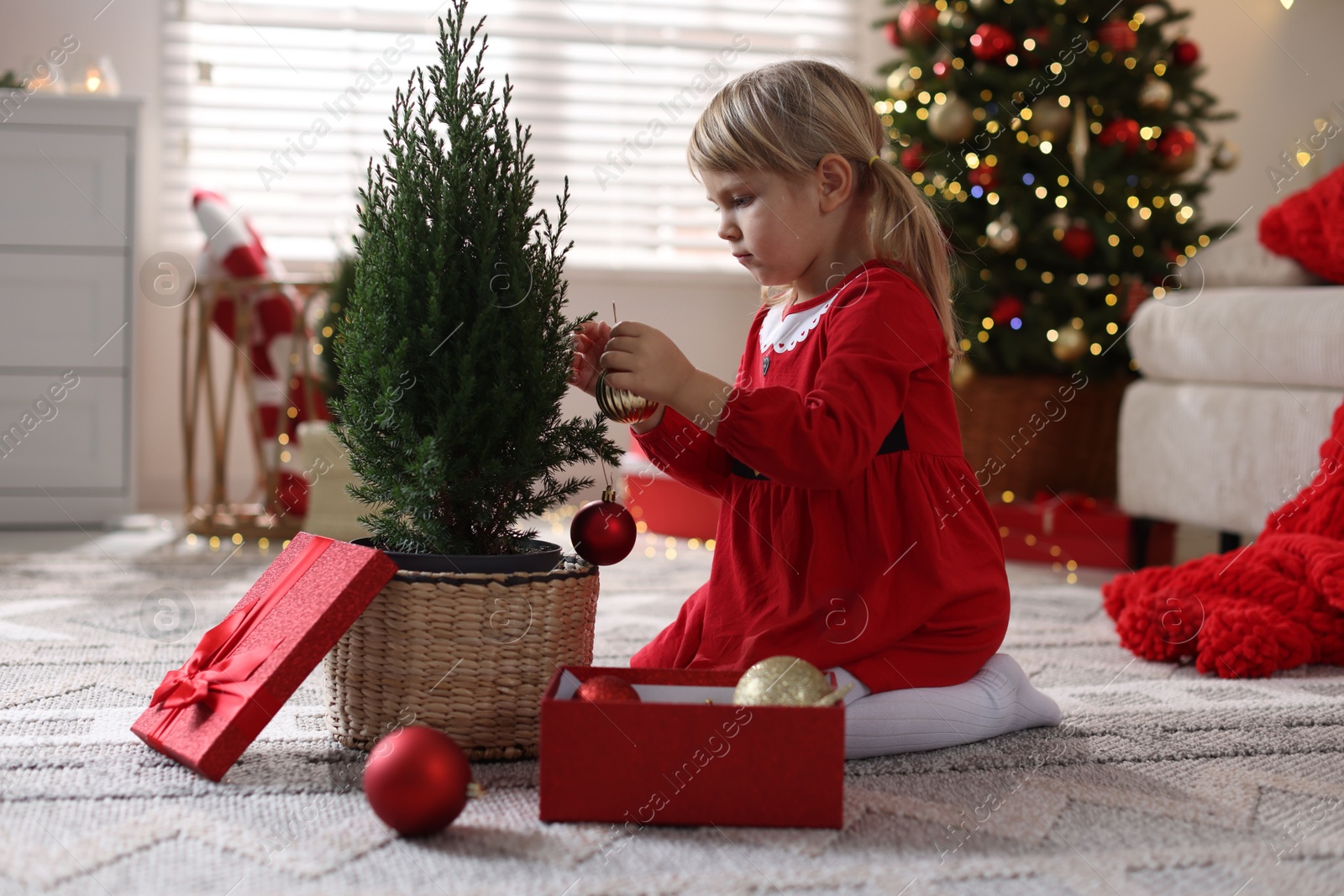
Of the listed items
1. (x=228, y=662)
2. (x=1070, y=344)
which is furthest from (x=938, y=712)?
(x=1070, y=344)

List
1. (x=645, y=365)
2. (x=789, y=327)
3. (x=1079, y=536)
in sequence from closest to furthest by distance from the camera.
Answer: (x=645, y=365), (x=789, y=327), (x=1079, y=536)

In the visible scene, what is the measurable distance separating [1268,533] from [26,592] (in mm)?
1904

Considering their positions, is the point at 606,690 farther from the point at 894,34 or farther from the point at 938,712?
the point at 894,34

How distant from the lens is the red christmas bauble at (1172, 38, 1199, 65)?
Result: 2.67m

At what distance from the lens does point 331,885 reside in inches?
30.7

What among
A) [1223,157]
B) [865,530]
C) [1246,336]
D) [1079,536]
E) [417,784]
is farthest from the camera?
[1223,157]

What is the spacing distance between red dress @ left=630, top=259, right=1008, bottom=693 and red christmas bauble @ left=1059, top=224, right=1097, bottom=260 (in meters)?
1.47

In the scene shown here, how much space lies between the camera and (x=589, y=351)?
3.77 feet

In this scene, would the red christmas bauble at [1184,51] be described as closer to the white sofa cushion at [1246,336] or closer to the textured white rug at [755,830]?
the white sofa cushion at [1246,336]

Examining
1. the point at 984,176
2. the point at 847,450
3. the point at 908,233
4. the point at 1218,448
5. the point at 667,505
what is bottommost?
the point at 667,505

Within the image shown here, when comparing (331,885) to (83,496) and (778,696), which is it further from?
(83,496)

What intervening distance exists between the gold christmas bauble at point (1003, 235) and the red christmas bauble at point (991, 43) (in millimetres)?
360

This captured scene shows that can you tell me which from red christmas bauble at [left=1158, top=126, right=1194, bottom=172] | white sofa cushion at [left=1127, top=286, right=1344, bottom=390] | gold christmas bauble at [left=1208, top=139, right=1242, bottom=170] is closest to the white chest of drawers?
white sofa cushion at [left=1127, top=286, right=1344, bottom=390]

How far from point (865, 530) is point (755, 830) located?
376 millimetres
